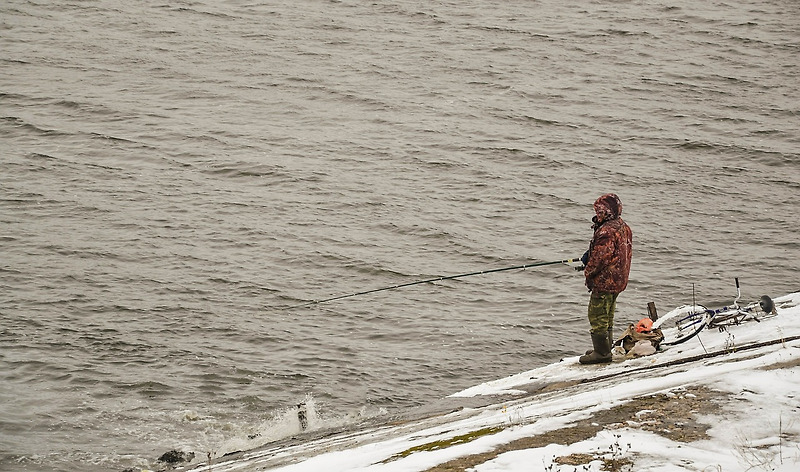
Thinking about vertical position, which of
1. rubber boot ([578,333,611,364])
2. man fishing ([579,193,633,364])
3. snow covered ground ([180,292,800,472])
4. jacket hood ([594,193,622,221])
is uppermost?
jacket hood ([594,193,622,221])

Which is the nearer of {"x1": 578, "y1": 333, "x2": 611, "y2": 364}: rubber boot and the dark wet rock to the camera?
the dark wet rock

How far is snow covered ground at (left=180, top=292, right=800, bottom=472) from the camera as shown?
663 centimetres

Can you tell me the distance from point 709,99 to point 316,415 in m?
18.5

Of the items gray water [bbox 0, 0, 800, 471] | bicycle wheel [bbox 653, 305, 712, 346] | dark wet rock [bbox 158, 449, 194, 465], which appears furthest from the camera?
gray water [bbox 0, 0, 800, 471]

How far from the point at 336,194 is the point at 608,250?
34.4 ft

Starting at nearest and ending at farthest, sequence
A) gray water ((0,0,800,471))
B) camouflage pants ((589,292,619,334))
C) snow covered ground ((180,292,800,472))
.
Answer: snow covered ground ((180,292,800,472)) < camouflage pants ((589,292,619,334)) < gray water ((0,0,800,471))

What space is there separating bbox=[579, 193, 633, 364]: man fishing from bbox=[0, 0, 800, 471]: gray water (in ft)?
10.2

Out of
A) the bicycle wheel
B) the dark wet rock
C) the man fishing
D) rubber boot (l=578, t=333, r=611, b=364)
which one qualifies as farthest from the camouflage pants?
the dark wet rock

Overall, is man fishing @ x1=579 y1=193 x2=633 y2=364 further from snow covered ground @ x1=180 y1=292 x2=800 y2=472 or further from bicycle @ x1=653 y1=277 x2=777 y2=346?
bicycle @ x1=653 y1=277 x2=777 y2=346

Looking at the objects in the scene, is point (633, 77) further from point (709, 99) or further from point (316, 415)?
point (316, 415)

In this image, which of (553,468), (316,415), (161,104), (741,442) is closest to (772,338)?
(741,442)

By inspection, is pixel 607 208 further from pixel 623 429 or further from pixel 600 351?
pixel 623 429

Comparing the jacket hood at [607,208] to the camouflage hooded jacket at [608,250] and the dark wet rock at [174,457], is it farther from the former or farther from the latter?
the dark wet rock at [174,457]

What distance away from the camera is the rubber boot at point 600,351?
1083 centimetres
